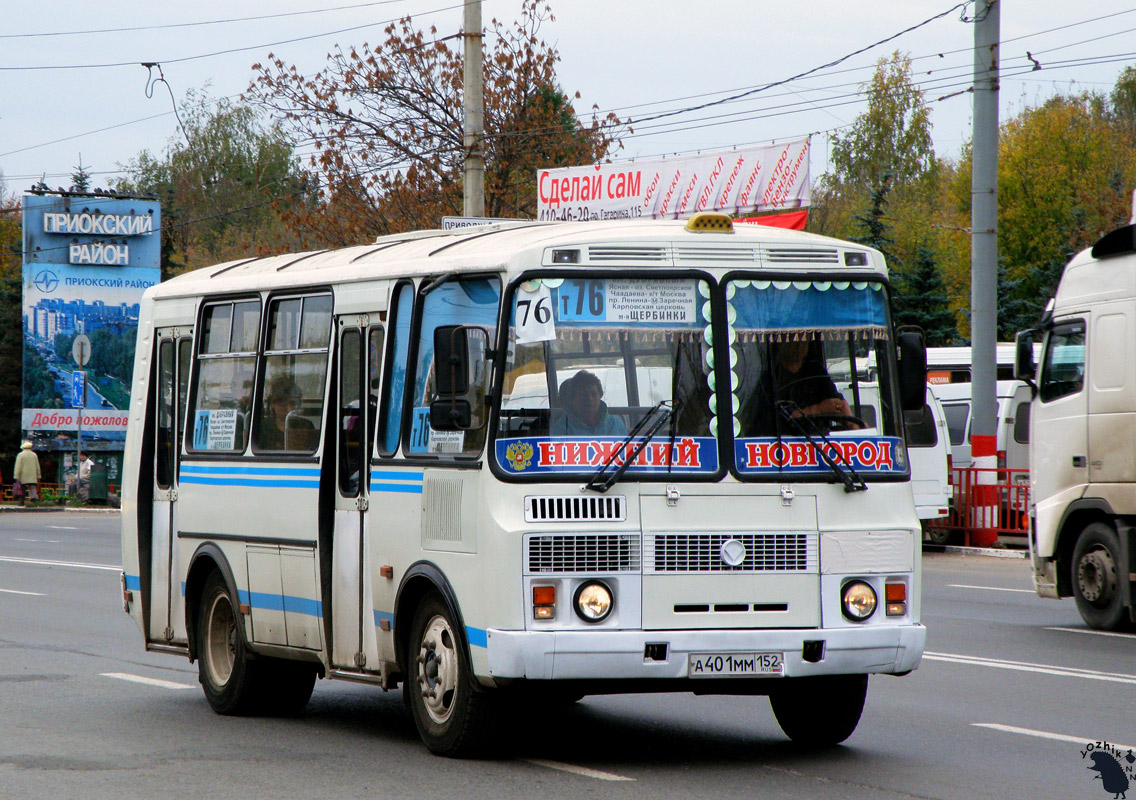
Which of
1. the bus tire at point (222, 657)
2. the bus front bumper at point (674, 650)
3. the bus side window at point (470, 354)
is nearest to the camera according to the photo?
the bus front bumper at point (674, 650)

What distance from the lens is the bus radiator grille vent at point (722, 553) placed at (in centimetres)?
760

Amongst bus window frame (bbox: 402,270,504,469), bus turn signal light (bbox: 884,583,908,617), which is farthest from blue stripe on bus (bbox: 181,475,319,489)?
bus turn signal light (bbox: 884,583,908,617)

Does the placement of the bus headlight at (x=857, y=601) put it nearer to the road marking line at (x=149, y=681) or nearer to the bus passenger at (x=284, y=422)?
the bus passenger at (x=284, y=422)

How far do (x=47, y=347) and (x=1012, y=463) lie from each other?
110 feet

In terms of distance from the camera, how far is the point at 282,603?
944 centimetres

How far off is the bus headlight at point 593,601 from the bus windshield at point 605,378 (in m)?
0.52

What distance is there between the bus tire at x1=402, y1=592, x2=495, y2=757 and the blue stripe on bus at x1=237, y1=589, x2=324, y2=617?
985mm

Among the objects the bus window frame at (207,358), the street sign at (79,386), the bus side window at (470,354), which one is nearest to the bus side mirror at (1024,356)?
the bus window frame at (207,358)

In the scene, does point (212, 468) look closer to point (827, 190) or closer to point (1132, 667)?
point (1132, 667)

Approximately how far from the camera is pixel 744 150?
102 feet

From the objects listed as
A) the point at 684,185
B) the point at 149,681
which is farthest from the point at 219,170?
the point at 149,681

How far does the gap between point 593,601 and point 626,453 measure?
688 mm

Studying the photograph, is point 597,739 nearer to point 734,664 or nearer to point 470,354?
point 734,664

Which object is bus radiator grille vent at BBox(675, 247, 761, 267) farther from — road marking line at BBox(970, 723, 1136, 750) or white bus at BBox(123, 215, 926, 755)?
road marking line at BBox(970, 723, 1136, 750)
